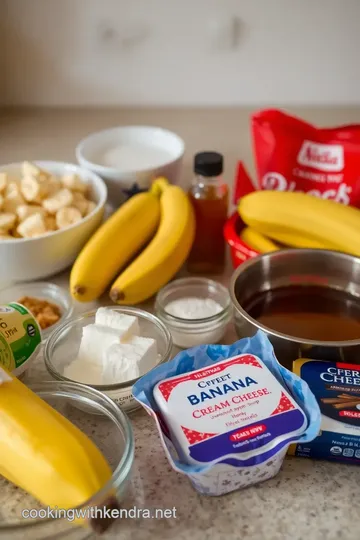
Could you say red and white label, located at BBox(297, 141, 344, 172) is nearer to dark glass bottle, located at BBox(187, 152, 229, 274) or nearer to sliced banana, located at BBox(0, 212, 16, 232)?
dark glass bottle, located at BBox(187, 152, 229, 274)

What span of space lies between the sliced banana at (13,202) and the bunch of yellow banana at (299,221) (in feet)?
1.08

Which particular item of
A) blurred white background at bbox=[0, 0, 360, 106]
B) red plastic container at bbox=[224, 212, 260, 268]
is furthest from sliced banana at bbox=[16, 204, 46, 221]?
blurred white background at bbox=[0, 0, 360, 106]

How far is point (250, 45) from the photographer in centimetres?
133

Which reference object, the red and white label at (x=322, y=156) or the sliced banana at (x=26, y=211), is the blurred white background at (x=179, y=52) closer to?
the red and white label at (x=322, y=156)

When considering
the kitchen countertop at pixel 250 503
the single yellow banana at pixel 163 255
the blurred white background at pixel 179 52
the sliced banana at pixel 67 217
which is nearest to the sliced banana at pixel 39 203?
the sliced banana at pixel 67 217

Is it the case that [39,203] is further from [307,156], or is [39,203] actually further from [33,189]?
[307,156]

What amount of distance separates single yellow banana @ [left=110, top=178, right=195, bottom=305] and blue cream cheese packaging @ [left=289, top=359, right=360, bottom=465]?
0.83 feet

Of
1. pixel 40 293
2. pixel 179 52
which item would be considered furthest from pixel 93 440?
pixel 179 52

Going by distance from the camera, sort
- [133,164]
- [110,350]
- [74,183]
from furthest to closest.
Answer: [133,164], [74,183], [110,350]

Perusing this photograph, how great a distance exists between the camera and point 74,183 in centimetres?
89

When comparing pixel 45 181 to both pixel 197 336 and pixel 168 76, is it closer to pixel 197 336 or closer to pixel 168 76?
pixel 197 336

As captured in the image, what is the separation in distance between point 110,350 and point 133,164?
482 millimetres

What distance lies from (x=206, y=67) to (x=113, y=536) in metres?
1.13

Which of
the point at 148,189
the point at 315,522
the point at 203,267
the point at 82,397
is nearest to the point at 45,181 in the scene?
the point at 148,189
